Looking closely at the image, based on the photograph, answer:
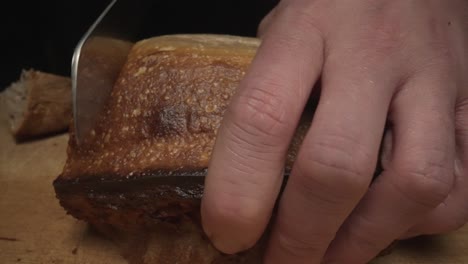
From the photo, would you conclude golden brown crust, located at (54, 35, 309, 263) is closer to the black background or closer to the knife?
the knife

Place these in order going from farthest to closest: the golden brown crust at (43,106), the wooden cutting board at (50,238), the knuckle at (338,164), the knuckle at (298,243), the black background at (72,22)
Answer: the black background at (72,22), the golden brown crust at (43,106), the wooden cutting board at (50,238), the knuckle at (298,243), the knuckle at (338,164)

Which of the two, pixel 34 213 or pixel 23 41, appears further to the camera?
pixel 23 41

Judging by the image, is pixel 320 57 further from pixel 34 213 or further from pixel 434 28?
pixel 34 213

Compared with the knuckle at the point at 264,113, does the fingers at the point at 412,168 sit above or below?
below

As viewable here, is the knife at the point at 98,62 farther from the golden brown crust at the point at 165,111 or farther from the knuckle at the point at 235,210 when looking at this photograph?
the knuckle at the point at 235,210

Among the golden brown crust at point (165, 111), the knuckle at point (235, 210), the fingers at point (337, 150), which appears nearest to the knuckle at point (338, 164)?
the fingers at point (337, 150)

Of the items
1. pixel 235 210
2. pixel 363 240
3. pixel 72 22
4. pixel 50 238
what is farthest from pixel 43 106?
pixel 363 240

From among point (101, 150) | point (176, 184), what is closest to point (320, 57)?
point (176, 184)

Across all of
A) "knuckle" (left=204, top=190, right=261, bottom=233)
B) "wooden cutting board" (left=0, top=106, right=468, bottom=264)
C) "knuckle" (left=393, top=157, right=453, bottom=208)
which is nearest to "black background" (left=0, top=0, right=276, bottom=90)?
"wooden cutting board" (left=0, top=106, right=468, bottom=264)

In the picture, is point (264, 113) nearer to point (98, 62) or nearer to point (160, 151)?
point (160, 151)
